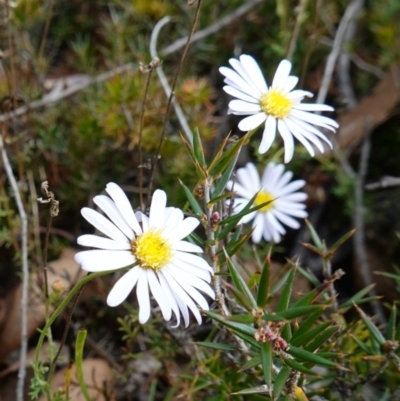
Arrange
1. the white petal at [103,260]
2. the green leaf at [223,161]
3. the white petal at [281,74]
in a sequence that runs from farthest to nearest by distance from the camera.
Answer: the white petal at [281,74], the green leaf at [223,161], the white petal at [103,260]

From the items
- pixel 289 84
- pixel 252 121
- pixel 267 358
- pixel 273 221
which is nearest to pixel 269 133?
pixel 252 121

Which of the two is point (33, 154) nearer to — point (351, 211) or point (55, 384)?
point (55, 384)

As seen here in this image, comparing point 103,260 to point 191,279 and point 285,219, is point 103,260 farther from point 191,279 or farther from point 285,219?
point 285,219

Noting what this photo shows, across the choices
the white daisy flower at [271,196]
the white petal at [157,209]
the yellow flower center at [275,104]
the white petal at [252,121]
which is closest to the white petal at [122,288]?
the white petal at [157,209]

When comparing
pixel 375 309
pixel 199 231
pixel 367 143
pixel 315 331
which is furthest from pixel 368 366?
pixel 367 143

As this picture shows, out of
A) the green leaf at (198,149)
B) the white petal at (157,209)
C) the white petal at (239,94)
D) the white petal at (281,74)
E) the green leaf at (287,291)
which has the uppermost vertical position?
the white petal at (281,74)

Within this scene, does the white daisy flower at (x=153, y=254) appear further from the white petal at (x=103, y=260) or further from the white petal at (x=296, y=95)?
the white petal at (x=296, y=95)
